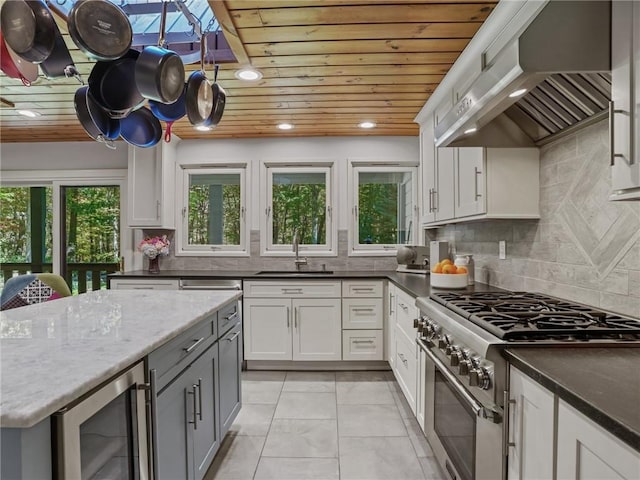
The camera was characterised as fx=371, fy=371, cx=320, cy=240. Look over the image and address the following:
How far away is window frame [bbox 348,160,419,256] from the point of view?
410 cm

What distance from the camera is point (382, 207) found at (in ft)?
13.7

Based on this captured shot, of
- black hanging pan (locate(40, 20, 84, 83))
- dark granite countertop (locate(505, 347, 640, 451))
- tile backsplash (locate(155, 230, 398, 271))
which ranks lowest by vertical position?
dark granite countertop (locate(505, 347, 640, 451))

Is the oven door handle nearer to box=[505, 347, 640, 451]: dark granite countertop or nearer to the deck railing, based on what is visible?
box=[505, 347, 640, 451]: dark granite countertop

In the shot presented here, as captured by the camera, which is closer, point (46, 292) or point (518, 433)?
point (518, 433)

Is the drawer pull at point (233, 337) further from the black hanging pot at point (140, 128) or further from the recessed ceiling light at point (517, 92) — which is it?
the recessed ceiling light at point (517, 92)

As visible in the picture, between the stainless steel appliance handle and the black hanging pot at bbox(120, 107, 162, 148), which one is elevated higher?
the black hanging pot at bbox(120, 107, 162, 148)

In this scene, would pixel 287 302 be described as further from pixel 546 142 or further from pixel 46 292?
pixel 546 142

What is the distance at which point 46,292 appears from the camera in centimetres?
248

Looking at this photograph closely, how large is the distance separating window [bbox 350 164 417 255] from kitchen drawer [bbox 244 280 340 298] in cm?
75

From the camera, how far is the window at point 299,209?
4137mm

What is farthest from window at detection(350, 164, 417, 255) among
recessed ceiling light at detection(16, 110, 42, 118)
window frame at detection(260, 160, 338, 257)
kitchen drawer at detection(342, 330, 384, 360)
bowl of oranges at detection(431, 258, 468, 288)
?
recessed ceiling light at detection(16, 110, 42, 118)

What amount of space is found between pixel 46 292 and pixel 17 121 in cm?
224

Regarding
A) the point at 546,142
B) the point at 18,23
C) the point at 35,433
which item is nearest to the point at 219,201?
the point at 18,23

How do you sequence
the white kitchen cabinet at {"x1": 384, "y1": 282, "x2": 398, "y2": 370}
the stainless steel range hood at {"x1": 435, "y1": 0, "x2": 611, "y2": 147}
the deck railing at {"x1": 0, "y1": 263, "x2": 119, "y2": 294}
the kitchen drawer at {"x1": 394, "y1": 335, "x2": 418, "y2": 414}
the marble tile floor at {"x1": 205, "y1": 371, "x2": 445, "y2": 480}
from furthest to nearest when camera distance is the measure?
the deck railing at {"x1": 0, "y1": 263, "x2": 119, "y2": 294} < the white kitchen cabinet at {"x1": 384, "y1": 282, "x2": 398, "y2": 370} < the kitchen drawer at {"x1": 394, "y1": 335, "x2": 418, "y2": 414} < the marble tile floor at {"x1": 205, "y1": 371, "x2": 445, "y2": 480} < the stainless steel range hood at {"x1": 435, "y1": 0, "x2": 611, "y2": 147}
